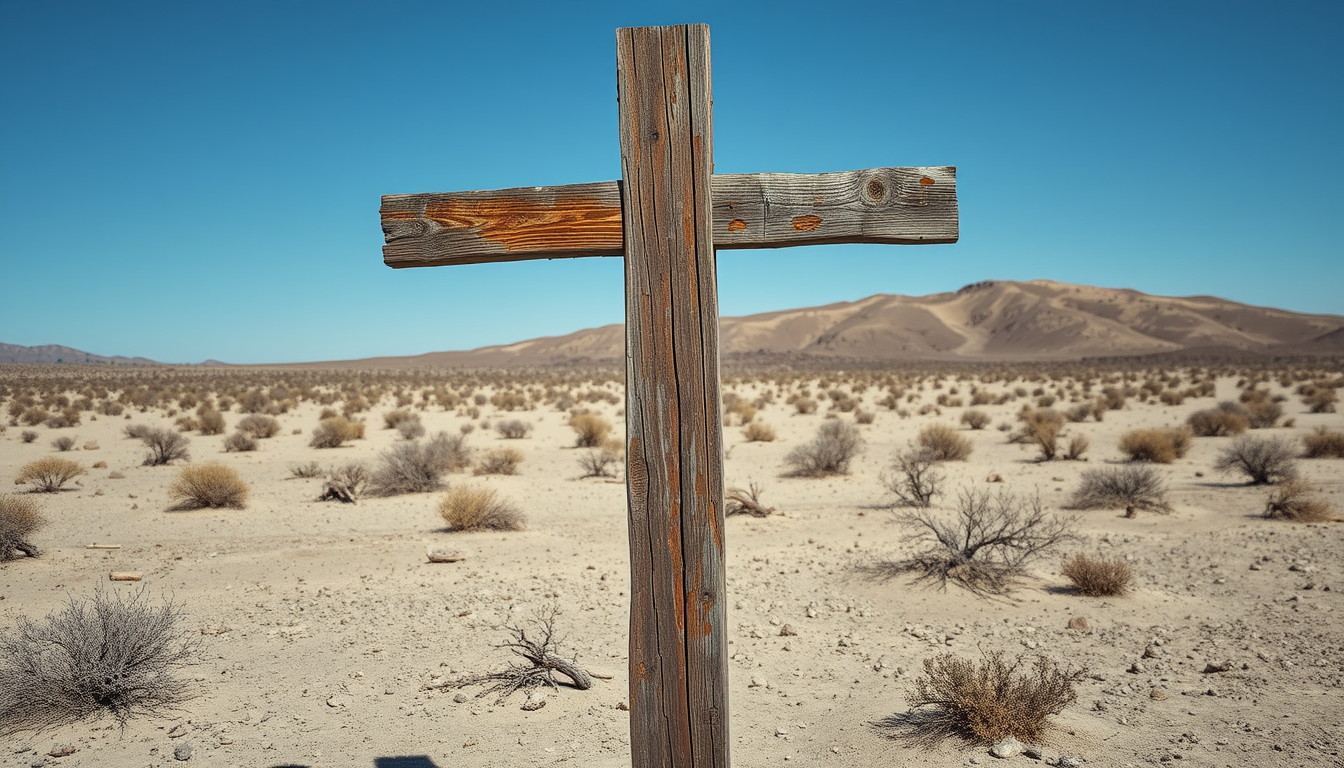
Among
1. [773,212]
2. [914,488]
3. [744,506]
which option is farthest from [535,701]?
[914,488]

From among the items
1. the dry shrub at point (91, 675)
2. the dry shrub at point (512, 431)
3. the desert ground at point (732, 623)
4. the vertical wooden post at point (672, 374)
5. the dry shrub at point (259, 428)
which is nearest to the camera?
the vertical wooden post at point (672, 374)

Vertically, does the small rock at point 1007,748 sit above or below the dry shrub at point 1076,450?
below

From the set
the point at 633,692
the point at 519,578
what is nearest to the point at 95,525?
the point at 519,578

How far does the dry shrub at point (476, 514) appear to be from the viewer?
10.0 metres

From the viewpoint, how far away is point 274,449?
19.3 m

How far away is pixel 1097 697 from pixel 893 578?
2.79 metres

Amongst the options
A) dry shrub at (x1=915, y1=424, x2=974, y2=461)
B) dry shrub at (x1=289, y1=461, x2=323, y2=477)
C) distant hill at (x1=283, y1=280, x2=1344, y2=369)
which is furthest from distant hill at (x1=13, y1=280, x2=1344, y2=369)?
dry shrub at (x1=289, y1=461, x2=323, y2=477)

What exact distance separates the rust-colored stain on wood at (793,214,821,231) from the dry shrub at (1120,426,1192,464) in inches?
618

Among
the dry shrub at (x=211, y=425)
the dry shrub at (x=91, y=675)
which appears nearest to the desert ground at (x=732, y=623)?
the dry shrub at (x=91, y=675)

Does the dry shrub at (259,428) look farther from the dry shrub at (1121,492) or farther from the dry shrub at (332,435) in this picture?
the dry shrub at (1121,492)

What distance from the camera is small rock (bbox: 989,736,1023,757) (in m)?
4.02

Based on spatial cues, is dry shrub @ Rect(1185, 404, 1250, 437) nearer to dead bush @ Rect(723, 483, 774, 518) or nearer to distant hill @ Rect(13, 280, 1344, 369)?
dead bush @ Rect(723, 483, 774, 518)

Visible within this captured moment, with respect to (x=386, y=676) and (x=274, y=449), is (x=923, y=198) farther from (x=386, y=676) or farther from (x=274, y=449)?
(x=274, y=449)

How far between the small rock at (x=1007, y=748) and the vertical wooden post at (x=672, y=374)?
2.60 meters
